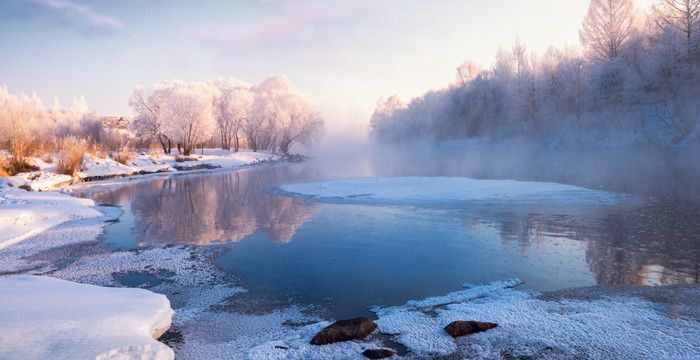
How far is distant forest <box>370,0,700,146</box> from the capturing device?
4347cm

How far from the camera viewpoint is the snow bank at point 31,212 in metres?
10.9

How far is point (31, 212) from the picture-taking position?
12734 mm

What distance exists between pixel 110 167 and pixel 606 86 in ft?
176

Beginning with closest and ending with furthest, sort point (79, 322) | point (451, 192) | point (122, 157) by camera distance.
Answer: point (79, 322) < point (451, 192) < point (122, 157)

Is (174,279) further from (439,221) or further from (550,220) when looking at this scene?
(550,220)

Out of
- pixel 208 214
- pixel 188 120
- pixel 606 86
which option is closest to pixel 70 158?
pixel 208 214

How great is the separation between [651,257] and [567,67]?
64167 mm

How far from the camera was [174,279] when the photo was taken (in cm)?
722

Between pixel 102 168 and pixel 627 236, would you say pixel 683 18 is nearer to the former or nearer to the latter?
pixel 627 236

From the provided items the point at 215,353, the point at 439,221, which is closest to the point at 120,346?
the point at 215,353

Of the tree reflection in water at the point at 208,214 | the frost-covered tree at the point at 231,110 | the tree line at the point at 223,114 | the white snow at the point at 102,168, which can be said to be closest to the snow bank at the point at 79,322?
the tree reflection in water at the point at 208,214

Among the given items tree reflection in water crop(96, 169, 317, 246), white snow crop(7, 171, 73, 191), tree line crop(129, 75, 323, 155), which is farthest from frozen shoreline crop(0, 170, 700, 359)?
tree line crop(129, 75, 323, 155)

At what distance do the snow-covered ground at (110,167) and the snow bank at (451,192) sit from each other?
12.3m

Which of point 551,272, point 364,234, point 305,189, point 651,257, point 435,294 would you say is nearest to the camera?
point 435,294
